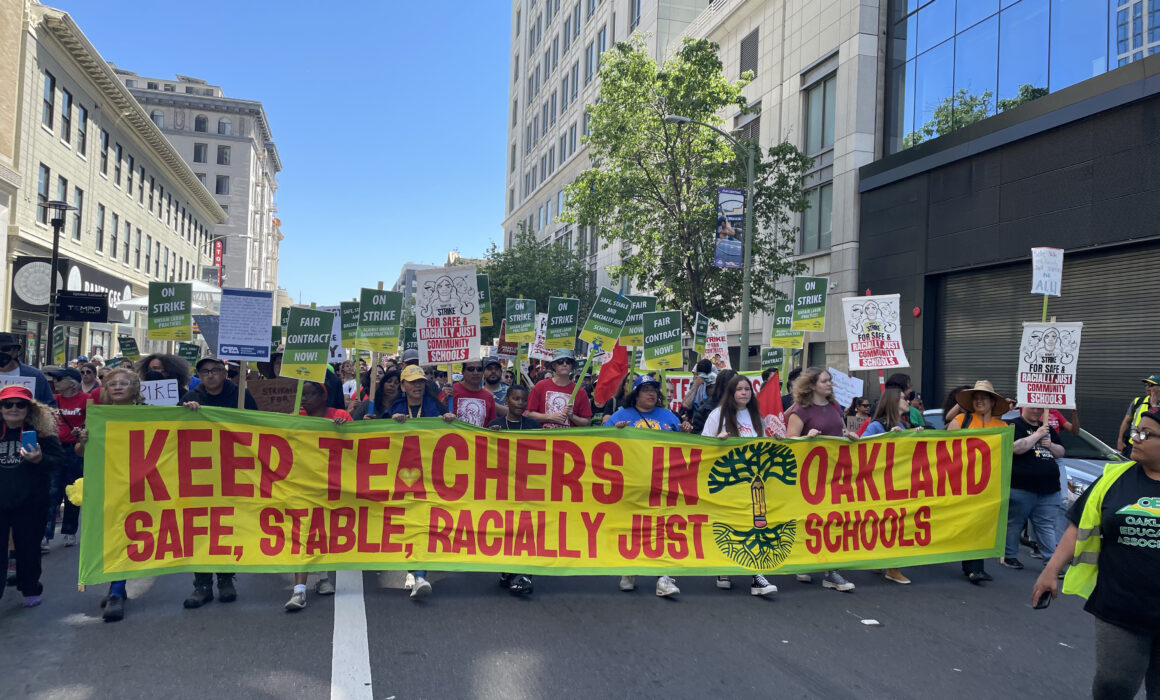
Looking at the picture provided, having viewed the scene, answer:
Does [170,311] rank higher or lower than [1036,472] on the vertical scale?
higher

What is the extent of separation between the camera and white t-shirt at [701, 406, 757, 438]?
7026 mm

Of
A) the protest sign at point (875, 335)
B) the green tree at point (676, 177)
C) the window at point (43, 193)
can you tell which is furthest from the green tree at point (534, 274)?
the protest sign at point (875, 335)

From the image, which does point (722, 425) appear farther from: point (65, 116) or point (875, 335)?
point (65, 116)

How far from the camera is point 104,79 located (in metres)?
31.5

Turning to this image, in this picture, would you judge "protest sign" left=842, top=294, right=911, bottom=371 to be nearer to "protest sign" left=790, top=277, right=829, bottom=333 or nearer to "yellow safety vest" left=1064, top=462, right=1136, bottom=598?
"protest sign" left=790, top=277, right=829, bottom=333

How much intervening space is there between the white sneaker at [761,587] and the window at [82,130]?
3157cm

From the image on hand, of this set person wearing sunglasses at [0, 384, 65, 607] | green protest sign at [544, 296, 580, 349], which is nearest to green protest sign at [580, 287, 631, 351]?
green protest sign at [544, 296, 580, 349]

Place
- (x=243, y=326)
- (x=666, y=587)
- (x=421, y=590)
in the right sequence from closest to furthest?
(x=421, y=590), (x=666, y=587), (x=243, y=326)

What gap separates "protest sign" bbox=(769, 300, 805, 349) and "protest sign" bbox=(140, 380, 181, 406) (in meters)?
7.55

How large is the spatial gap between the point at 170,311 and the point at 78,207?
85.2 feet

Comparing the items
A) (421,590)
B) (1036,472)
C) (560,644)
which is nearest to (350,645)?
(421,590)

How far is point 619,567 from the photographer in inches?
254

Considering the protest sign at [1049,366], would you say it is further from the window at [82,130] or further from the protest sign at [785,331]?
the window at [82,130]

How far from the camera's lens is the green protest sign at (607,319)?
10.4 m
